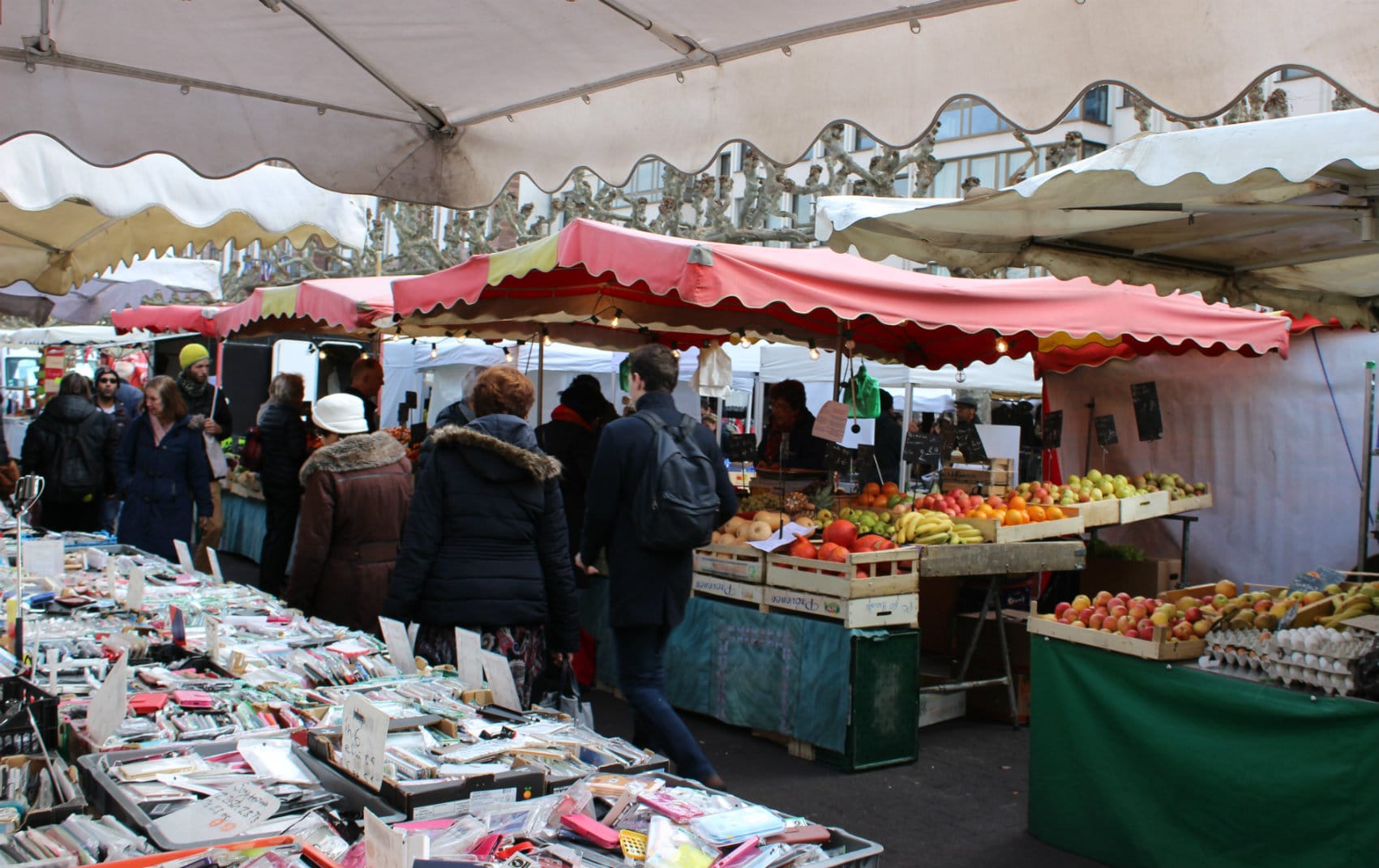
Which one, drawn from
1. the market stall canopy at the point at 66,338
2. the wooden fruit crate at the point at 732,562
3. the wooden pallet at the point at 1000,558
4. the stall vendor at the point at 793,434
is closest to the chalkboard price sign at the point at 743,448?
the stall vendor at the point at 793,434

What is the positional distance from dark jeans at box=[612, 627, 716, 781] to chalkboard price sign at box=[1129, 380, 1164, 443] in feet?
19.8

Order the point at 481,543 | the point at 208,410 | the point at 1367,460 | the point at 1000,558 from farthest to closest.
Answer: the point at 208,410
the point at 1367,460
the point at 1000,558
the point at 481,543

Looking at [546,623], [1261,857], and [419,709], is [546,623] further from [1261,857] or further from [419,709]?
[1261,857]

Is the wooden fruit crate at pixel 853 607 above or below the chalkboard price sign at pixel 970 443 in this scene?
below

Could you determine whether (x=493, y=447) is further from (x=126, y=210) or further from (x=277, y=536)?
(x=277, y=536)

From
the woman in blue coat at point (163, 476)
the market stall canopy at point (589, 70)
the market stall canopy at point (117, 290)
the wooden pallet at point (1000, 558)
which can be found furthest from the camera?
the market stall canopy at point (117, 290)

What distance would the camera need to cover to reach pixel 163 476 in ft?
23.6

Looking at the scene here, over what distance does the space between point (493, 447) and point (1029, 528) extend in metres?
3.67

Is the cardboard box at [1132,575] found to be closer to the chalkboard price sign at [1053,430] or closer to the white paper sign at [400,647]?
the chalkboard price sign at [1053,430]

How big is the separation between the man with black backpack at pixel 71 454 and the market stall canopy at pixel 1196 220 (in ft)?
22.1

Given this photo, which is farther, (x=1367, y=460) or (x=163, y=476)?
(x=1367, y=460)

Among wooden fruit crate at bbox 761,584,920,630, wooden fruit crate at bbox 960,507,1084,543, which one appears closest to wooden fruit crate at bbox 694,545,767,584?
wooden fruit crate at bbox 761,584,920,630

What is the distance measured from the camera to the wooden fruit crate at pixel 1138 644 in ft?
13.3

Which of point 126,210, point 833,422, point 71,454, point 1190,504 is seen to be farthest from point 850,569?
point 71,454
